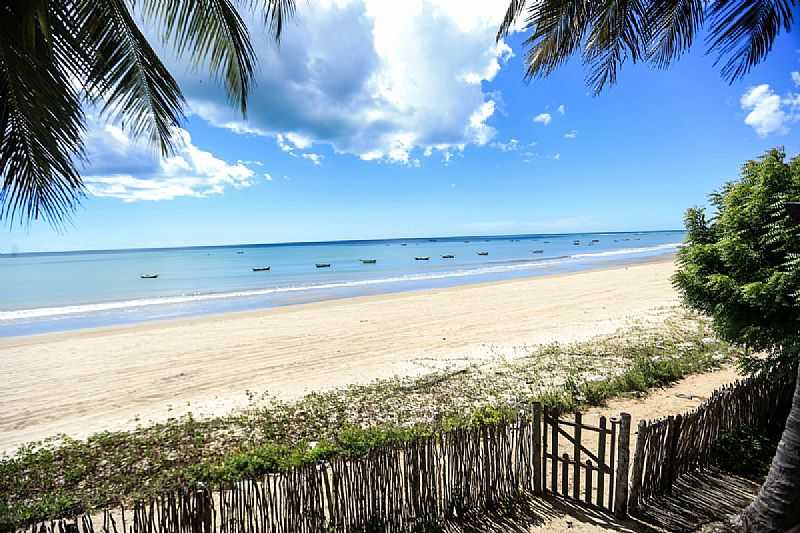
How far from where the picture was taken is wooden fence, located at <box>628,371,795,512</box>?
14.0 ft

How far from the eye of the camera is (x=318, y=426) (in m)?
6.30

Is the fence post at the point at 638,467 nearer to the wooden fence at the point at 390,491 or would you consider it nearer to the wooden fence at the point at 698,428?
the wooden fence at the point at 698,428

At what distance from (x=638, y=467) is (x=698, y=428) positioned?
103cm

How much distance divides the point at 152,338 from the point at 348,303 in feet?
30.1

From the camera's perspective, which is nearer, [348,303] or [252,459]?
[252,459]

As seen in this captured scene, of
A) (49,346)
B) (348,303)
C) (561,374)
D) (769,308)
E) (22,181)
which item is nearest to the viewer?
(22,181)

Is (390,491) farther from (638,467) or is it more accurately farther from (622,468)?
(638,467)

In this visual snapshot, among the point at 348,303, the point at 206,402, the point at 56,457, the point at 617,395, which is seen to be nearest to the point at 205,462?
the point at 56,457

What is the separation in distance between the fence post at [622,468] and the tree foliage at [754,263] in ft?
7.89

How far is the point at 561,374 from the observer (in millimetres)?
8398

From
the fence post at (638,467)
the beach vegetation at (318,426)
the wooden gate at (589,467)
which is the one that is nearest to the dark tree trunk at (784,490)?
the fence post at (638,467)

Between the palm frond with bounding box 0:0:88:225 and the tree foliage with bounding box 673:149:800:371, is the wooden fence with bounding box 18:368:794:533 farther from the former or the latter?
the palm frond with bounding box 0:0:88:225

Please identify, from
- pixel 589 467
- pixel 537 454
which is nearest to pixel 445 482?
pixel 537 454

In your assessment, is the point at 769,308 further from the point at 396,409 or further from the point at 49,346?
the point at 49,346
